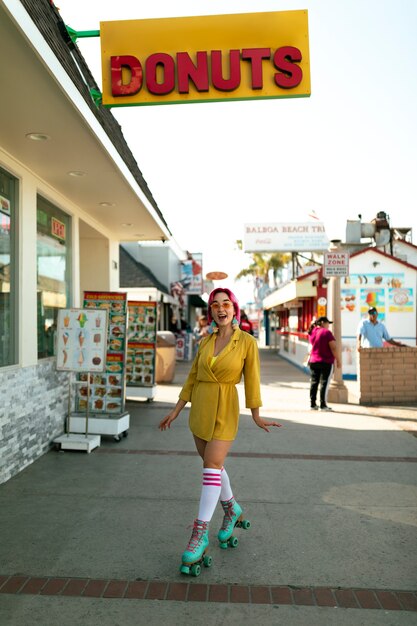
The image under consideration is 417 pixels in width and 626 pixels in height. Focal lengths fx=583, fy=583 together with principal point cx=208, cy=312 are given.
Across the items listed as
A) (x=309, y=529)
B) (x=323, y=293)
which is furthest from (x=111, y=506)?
(x=323, y=293)

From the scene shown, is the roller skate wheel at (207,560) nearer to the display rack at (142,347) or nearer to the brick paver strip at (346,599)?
the brick paver strip at (346,599)

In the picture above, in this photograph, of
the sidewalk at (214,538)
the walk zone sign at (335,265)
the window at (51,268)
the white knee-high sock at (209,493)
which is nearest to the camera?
the sidewalk at (214,538)

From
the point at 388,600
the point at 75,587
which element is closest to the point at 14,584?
the point at 75,587

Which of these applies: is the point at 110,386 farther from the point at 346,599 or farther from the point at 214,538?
the point at 346,599

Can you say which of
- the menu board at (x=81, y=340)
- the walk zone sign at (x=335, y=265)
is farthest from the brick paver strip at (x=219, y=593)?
the walk zone sign at (x=335, y=265)

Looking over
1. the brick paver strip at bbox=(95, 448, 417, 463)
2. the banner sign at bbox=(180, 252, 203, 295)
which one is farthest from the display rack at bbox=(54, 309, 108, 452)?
the banner sign at bbox=(180, 252, 203, 295)

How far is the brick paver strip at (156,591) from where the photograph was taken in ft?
11.1

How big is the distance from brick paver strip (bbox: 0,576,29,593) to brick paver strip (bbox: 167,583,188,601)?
0.91 meters

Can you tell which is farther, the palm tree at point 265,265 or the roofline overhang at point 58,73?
the palm tree at point 265,265

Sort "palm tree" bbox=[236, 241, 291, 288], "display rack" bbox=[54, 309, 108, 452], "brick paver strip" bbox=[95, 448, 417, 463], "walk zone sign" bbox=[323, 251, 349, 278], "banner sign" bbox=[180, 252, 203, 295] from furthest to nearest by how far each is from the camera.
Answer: "palm tree" bbox=[236, 241, 291, 288] → "banner sign" bbox=[180, 252, 203, 295] → "walk zone sign" bbox=[323, 251, 349, 278] → "display rack" bbox=[54, 309, 108, 452] → "brick paver strip" bbox=[95, 448, 417, 463]

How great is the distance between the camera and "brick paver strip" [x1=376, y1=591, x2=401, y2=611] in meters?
3.28

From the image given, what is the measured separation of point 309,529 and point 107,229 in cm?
800

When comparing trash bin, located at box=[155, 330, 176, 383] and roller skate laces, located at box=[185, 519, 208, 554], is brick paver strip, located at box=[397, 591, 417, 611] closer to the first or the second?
roller skate laces, located at box=[185, 519, 208, 554]

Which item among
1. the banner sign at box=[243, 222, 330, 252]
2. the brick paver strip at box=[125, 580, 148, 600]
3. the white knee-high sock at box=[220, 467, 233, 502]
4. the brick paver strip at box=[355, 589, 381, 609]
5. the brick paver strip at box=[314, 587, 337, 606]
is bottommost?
the brick paver strip at box=[355, 589, 381, 609]
